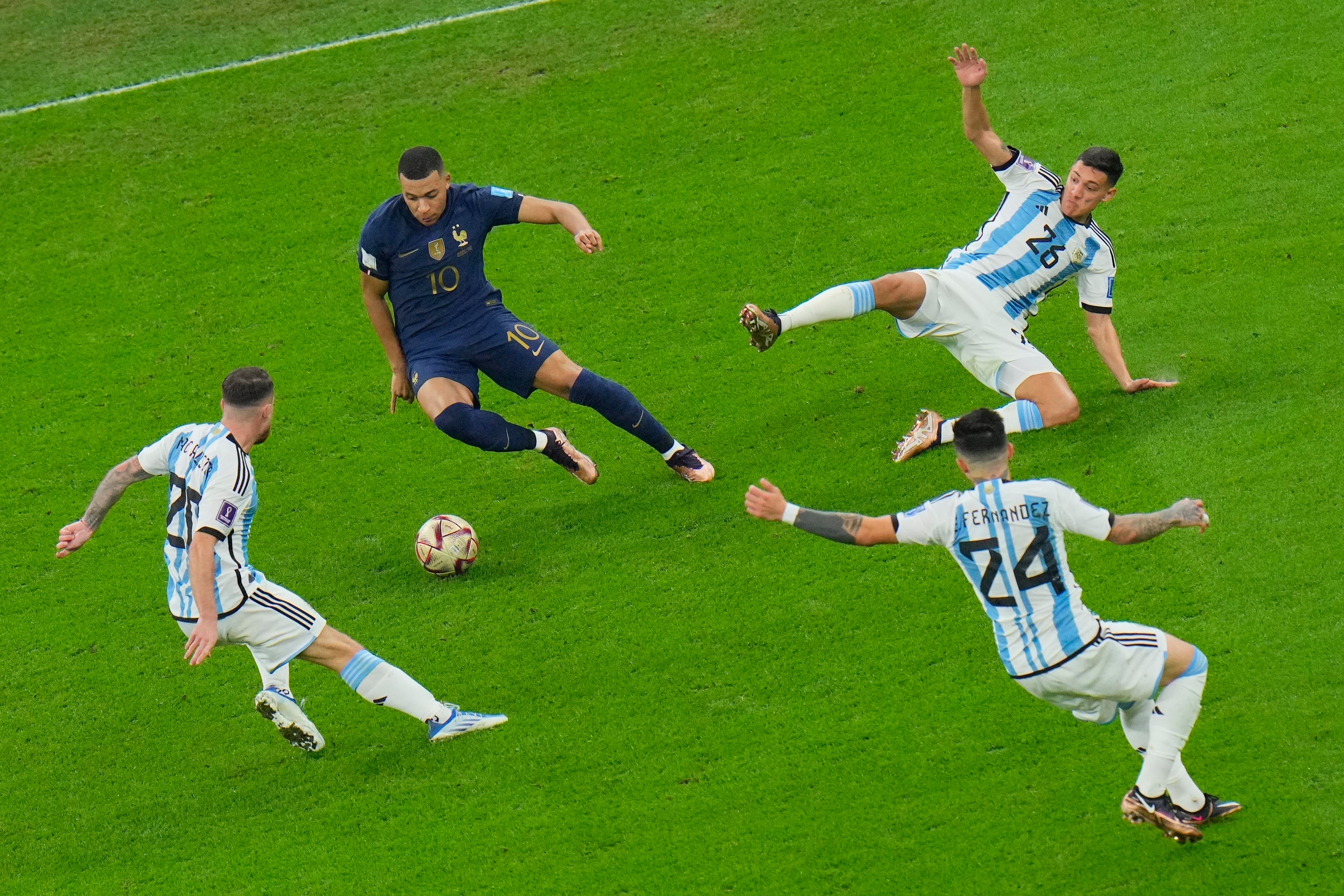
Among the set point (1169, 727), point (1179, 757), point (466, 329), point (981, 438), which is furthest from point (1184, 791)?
point (466, 329)

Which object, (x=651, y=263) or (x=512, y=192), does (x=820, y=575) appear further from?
(x=651, y=263)

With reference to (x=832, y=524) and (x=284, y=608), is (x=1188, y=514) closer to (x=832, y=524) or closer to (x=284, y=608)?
(x=832, y=524)

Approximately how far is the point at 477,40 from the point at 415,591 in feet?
19.8

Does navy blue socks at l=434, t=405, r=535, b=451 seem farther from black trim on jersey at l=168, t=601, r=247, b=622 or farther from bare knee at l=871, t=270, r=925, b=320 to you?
bare knee at l=871, t=270, r=925, b=320

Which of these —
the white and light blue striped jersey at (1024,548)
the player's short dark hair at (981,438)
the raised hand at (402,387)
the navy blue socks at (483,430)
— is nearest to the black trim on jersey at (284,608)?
the navy blue socks at (483,430)

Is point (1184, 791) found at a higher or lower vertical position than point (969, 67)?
lower

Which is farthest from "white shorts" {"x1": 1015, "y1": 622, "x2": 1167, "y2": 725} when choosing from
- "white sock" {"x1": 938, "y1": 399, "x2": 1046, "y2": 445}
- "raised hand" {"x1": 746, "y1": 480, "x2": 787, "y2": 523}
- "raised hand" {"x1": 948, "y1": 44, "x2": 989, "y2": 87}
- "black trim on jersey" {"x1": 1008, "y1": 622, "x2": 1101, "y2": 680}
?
"raised hand" {"x1": 948, "y1": 44, "x2": 989, "y2": 87}

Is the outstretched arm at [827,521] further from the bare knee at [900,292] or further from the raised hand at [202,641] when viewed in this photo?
the bare knee at [900,292]

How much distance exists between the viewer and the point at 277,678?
18.7ft

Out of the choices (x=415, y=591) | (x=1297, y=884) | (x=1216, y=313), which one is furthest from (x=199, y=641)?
(x=1216, y=313)

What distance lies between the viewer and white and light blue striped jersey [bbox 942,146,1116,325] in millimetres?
6832

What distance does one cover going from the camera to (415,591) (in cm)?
666

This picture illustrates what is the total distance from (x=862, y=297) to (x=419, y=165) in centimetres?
230

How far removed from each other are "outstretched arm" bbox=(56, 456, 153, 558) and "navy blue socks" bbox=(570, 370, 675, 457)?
7.07ft
